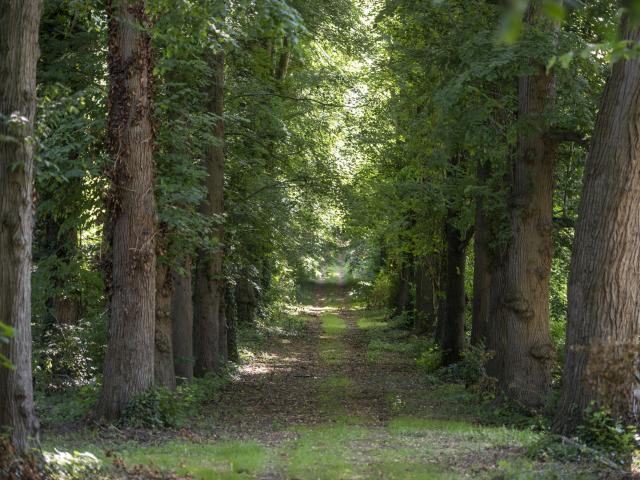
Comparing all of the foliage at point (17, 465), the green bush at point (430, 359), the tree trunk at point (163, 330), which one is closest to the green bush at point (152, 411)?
the tree trunk at point (163, 330)

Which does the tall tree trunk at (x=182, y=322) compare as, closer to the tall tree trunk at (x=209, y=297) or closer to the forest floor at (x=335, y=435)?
the forest floor at (x=335, y=435)

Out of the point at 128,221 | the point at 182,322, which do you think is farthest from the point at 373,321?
the point at 128,221

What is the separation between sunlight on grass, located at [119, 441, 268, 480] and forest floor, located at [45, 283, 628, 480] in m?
0.01

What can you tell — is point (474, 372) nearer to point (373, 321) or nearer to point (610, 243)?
point (610, 243)

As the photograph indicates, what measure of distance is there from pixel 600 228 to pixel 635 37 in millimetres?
2356

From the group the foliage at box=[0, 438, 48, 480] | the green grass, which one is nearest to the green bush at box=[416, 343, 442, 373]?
the green grass

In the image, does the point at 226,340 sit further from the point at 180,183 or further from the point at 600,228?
the point at 600,228

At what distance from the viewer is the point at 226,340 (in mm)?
24141

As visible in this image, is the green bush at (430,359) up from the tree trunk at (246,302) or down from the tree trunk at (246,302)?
down

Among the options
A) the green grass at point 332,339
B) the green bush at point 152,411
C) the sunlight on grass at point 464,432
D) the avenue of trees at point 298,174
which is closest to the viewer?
the avenue of trees at point 298,174

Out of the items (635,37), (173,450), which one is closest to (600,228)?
(635,37)

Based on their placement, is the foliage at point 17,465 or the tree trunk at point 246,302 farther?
the tree trunk at point 246,302

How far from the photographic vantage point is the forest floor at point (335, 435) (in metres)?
9.35

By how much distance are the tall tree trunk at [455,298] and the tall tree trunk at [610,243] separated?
12.9m
